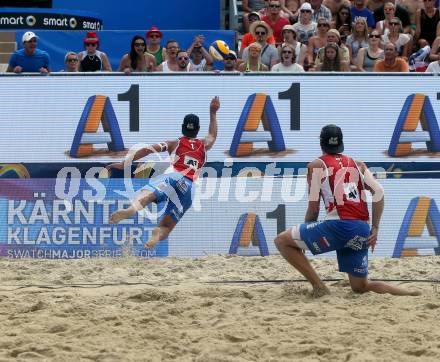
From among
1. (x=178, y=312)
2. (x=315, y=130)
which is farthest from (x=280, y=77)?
(x=178, y=312)

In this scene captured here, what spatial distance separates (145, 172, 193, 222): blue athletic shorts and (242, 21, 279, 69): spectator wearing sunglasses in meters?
2.86

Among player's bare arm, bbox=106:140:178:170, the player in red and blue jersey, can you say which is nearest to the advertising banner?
player's bare arm, bbox=106:140:178:170

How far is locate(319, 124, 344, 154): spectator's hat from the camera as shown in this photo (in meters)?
8.45

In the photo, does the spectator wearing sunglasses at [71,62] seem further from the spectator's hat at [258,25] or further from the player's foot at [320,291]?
the player's foot at [320,291]

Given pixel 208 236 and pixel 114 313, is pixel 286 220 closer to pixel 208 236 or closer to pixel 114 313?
pixel 208 236

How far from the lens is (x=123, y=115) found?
39.5 ft

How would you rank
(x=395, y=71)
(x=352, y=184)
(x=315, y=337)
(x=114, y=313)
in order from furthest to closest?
(x=395, y=71), (x=352, y=184), (x=114, y=313), (x=315, y=337)

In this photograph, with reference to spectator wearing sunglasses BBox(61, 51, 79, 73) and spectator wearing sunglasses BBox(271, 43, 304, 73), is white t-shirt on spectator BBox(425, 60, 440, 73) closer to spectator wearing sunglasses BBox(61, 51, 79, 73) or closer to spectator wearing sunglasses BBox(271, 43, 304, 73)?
spectator wearing sunglasses BBox(271, 43, 304, 73)

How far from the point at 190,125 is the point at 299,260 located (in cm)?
294

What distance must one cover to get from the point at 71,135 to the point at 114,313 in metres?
4.71

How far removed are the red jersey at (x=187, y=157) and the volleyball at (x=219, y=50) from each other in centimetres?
286

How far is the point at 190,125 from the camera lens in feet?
35.9

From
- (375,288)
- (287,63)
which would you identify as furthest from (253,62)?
(375,288)

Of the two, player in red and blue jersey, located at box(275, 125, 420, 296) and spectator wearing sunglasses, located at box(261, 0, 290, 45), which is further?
spectator wearing sunglasses, located at box(261, 0, 290, 45)
